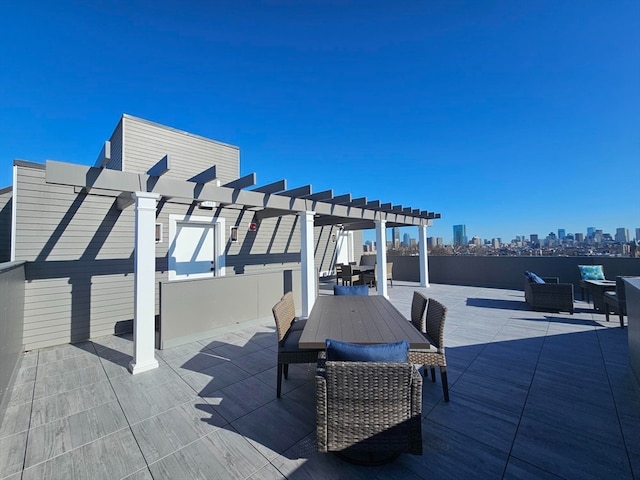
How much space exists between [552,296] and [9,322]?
9075mm

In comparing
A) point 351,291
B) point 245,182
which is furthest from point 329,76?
point 351,291

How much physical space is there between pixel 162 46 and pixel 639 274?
1335 cm

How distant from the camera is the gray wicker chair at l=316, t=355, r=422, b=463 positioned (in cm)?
156

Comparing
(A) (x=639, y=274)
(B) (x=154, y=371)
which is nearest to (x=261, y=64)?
(B) (x=154, y=371)

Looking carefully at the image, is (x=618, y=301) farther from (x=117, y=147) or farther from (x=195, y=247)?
(x=117, y=147)

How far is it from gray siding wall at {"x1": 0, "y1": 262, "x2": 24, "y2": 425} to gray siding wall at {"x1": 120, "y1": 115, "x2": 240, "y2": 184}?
3.20 meters

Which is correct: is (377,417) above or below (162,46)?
below

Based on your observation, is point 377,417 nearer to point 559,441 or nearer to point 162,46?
point 559,441

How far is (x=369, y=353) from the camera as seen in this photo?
66.0 inches

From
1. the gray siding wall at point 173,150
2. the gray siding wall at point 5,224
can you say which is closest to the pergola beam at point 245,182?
the gray siding wall at point 173,150

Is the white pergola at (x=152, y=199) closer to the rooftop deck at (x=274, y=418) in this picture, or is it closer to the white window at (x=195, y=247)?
the rooftop deck at (x=274, y=418)

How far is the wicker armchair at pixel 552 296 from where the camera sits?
529 cm

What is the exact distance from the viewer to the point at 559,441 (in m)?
1.81

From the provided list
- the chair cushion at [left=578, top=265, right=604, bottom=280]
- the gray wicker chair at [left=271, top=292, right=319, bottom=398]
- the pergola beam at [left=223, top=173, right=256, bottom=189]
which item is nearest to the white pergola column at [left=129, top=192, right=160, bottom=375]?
the pergola beam at [left=223, top=173, right=256, bottom=189]
